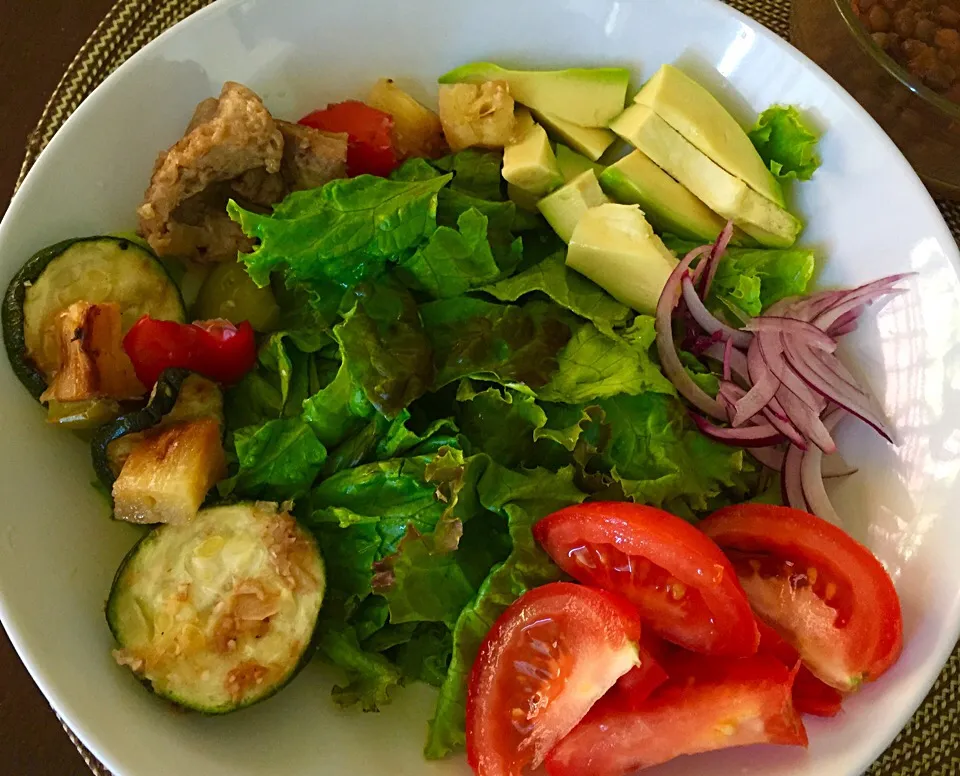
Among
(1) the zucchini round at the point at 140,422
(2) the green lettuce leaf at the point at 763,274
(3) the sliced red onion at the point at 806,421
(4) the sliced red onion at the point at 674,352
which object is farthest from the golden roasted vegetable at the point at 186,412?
(3) the sliced red onion at the point at 806,421

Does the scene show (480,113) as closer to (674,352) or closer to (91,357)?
(674,352)

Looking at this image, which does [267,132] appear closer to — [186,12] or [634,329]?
[186,12]

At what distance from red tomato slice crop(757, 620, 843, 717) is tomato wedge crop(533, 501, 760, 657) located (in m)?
0.07

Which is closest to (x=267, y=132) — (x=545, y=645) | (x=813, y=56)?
(x=545, y=645)

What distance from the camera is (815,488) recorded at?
60.6 inches

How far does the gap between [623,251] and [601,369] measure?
0.76 ft

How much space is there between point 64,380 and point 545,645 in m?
0.89

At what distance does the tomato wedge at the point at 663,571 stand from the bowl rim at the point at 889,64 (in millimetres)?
1053

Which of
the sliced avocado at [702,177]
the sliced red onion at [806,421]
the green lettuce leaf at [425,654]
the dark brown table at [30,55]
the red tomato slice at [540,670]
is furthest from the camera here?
the dark brown table at [30,55]

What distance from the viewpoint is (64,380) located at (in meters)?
1.41

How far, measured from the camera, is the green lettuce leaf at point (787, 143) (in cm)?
166

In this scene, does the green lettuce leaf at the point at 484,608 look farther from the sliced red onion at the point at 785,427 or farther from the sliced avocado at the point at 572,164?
the sliced avocado at the point at 572,164

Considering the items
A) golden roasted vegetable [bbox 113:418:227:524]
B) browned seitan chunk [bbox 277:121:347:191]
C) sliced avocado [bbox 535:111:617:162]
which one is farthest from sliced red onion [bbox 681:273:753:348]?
golden roasted vegetable [bbox 113:418:227:524]

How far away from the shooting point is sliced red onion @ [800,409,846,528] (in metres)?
1.52
